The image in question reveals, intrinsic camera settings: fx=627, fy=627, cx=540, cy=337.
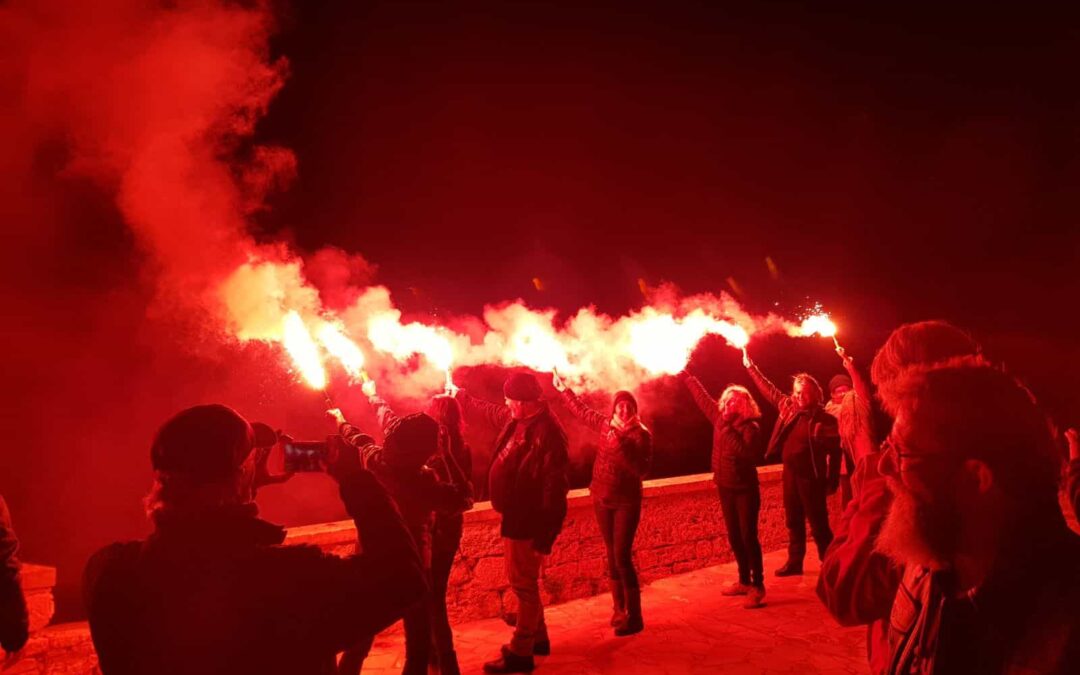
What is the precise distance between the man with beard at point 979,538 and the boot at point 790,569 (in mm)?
5581

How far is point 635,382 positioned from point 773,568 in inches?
132

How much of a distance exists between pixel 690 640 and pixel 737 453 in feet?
5.67

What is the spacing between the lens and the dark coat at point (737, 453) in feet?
19.6

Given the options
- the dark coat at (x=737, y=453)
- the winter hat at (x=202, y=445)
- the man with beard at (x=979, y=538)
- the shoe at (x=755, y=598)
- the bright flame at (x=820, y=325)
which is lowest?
the shoe at (x=755, y=598)

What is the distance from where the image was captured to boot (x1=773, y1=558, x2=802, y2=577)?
6.92 meters

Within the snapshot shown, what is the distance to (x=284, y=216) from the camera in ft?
32.7

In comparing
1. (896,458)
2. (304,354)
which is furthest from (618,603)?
(896,458)

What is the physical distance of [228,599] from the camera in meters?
1.63

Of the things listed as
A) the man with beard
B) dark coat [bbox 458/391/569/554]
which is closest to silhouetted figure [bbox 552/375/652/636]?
dark coat [bbox 458/391/569/554]

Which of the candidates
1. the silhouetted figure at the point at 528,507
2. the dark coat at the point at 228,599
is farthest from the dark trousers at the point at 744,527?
the dark coat at the point at 228,599

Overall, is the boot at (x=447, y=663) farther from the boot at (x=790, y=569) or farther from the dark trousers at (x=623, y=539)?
the boot at (x=790, y=569)

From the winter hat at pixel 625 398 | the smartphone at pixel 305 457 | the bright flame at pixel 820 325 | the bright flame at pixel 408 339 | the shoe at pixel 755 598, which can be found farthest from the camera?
the bright flame at pixel 408 339

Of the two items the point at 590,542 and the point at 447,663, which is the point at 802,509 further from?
the point at 447,663

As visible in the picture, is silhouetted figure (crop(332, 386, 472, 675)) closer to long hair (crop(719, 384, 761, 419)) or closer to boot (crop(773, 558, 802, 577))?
long hair (crop(719, 384, 761, 419))
